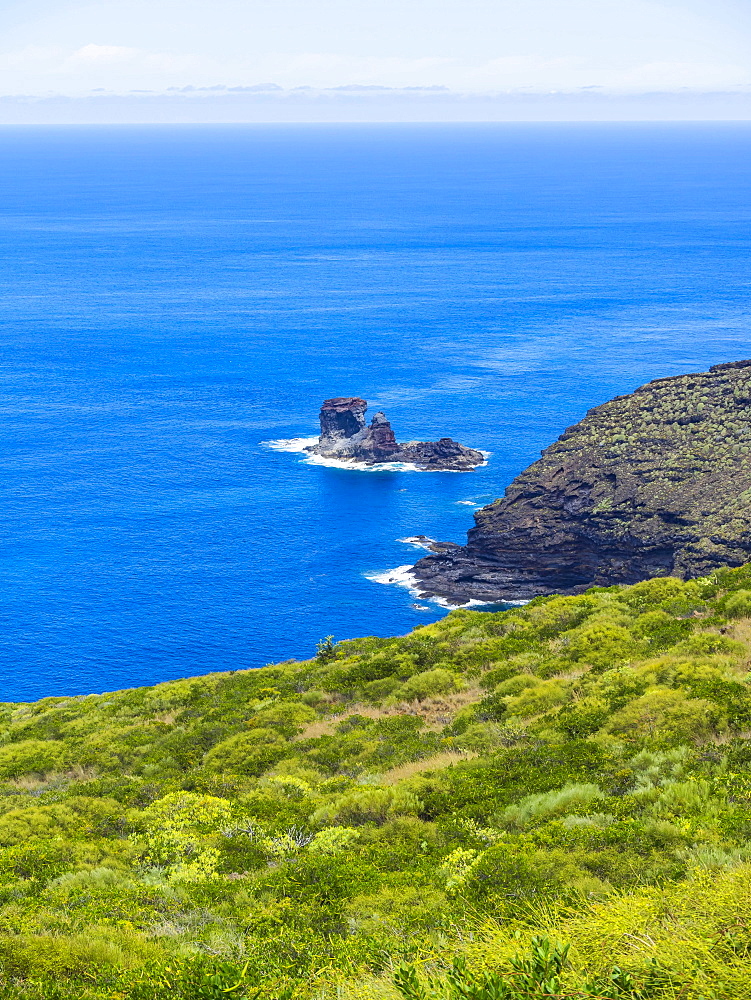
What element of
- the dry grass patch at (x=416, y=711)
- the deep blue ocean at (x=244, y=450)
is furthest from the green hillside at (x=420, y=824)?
the deep blue ocean at (x=244, y=450)

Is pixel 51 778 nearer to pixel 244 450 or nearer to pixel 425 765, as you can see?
pixel 425 765

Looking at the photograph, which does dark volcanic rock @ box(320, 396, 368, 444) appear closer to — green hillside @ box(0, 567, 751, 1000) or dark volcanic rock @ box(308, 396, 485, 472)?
dark volcanic rock @ box(308, 396, 485, 472)

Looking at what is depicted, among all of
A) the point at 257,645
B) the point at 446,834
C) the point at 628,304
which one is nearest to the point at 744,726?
the point at 446,834

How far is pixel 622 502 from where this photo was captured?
84.1 m

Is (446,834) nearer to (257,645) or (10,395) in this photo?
(257,645)

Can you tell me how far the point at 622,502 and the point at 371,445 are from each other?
43998mm

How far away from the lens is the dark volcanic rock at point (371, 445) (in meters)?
118

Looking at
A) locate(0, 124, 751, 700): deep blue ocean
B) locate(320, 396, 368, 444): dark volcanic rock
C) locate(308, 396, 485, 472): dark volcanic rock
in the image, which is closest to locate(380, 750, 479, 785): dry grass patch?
locate(0, 124, 751, 700): deep blue ocean

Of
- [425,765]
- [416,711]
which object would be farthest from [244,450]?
[425,765]

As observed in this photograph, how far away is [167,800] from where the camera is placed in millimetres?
26719

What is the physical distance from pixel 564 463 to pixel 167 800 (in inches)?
2723

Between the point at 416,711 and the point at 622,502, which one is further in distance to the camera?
the point at 622,502

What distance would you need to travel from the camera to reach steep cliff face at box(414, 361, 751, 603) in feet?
261

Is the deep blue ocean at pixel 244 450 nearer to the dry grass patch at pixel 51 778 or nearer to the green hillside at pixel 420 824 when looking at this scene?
the dry grass patch at pixel 51 778
